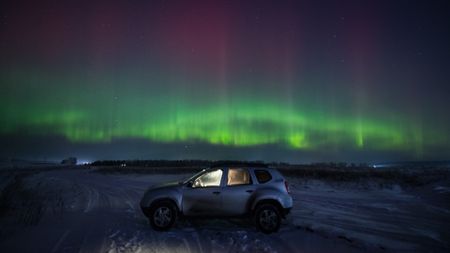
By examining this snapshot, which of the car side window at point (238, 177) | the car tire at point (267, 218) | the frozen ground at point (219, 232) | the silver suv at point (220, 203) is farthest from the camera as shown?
the car side window at point (238, 177)

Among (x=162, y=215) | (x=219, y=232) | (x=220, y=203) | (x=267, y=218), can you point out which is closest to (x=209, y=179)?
(x=220, y=203)

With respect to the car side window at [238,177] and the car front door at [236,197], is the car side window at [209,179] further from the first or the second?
the car front door at [236,197]

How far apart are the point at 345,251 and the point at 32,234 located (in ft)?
→ 27.3

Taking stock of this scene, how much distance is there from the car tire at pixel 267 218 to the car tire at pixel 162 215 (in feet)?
8.32

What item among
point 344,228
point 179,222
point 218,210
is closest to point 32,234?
point 179,222

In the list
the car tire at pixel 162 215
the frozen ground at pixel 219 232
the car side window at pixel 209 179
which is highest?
the car side window at pixel 209 179

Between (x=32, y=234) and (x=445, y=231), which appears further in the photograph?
(x=445, y=231)

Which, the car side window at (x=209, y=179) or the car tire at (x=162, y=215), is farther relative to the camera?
the car side window at (x=209, y=179)

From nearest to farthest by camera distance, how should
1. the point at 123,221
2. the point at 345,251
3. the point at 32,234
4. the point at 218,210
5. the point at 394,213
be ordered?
the point at 345,251, the point at 32,234, the point at 218,210, the point at 123,221, the point at 394,213

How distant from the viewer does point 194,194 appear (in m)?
9.30

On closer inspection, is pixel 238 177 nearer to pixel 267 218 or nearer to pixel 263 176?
pixel 263 176

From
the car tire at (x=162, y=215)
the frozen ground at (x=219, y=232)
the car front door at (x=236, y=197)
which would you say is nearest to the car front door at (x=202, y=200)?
the car front door at (x=236, y=197)

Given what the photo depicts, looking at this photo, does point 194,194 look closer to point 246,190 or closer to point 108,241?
point 246,190

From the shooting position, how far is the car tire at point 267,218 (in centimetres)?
907
